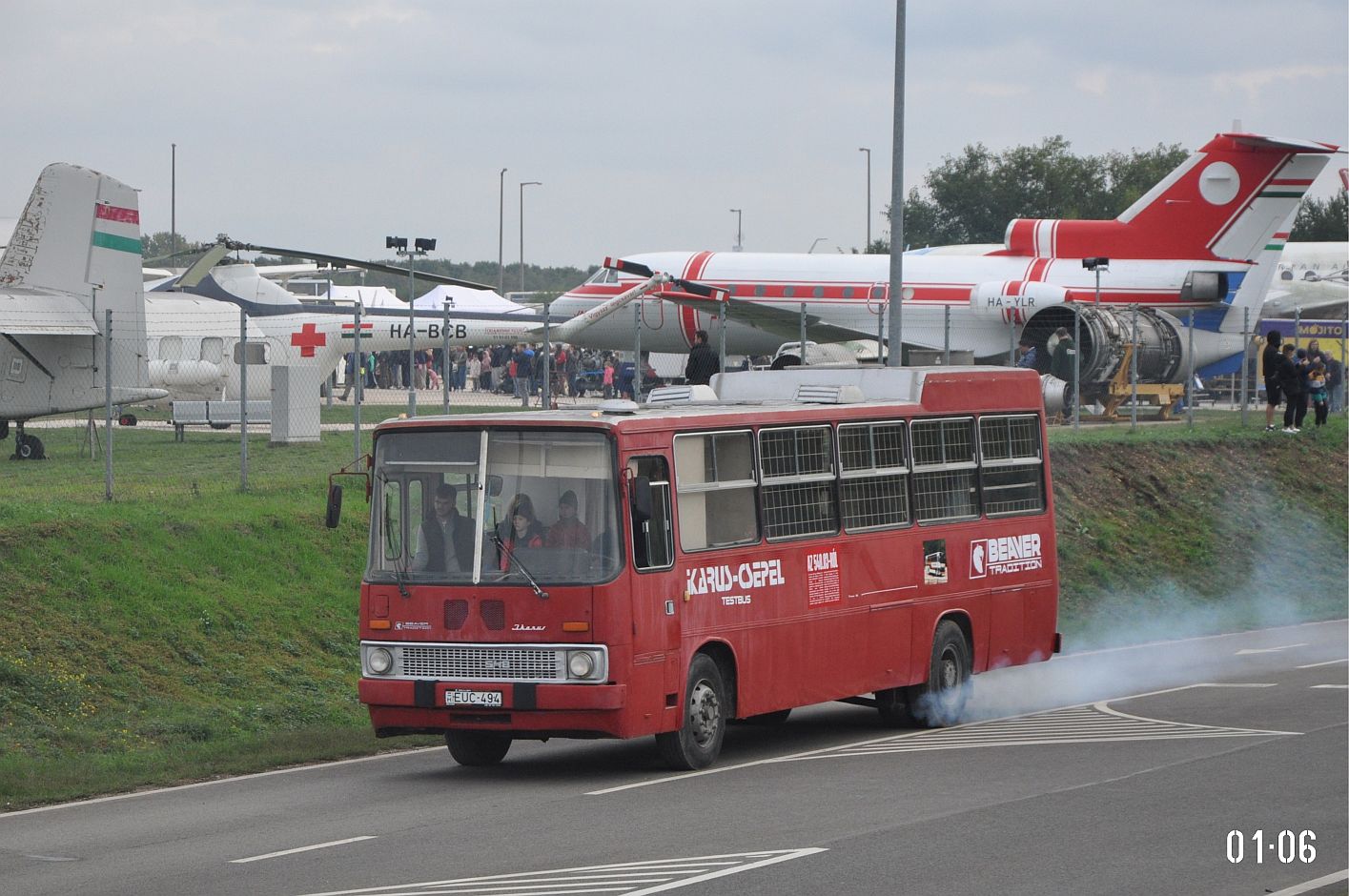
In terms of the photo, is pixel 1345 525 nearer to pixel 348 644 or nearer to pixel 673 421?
pixel 348 644

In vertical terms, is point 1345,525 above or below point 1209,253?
below

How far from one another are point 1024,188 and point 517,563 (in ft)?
297

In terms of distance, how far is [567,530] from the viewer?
1346 centimetres

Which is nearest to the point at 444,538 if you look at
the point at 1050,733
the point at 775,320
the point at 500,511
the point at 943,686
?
the point at 500,511

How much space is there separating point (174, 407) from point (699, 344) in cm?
984

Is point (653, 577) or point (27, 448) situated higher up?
point (27, 448)

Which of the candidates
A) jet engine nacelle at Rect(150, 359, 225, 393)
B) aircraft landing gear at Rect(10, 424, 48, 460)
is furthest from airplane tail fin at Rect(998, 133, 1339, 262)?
aircraft landing gear at Rect(10, 424, 48, 460)

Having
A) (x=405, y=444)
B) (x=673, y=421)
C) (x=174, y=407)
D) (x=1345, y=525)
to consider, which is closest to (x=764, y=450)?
(x=673, y=421)

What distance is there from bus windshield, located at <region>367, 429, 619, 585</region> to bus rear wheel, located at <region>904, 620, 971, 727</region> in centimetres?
459

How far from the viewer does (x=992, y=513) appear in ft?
59.3

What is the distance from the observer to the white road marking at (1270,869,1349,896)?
9352mm

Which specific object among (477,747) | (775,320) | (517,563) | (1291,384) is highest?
(775,320)

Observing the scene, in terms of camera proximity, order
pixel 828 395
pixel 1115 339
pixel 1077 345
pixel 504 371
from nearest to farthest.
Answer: pixel 828 395 < pixel 1077 345 < pixel 1115 339 < pixel 504 371
